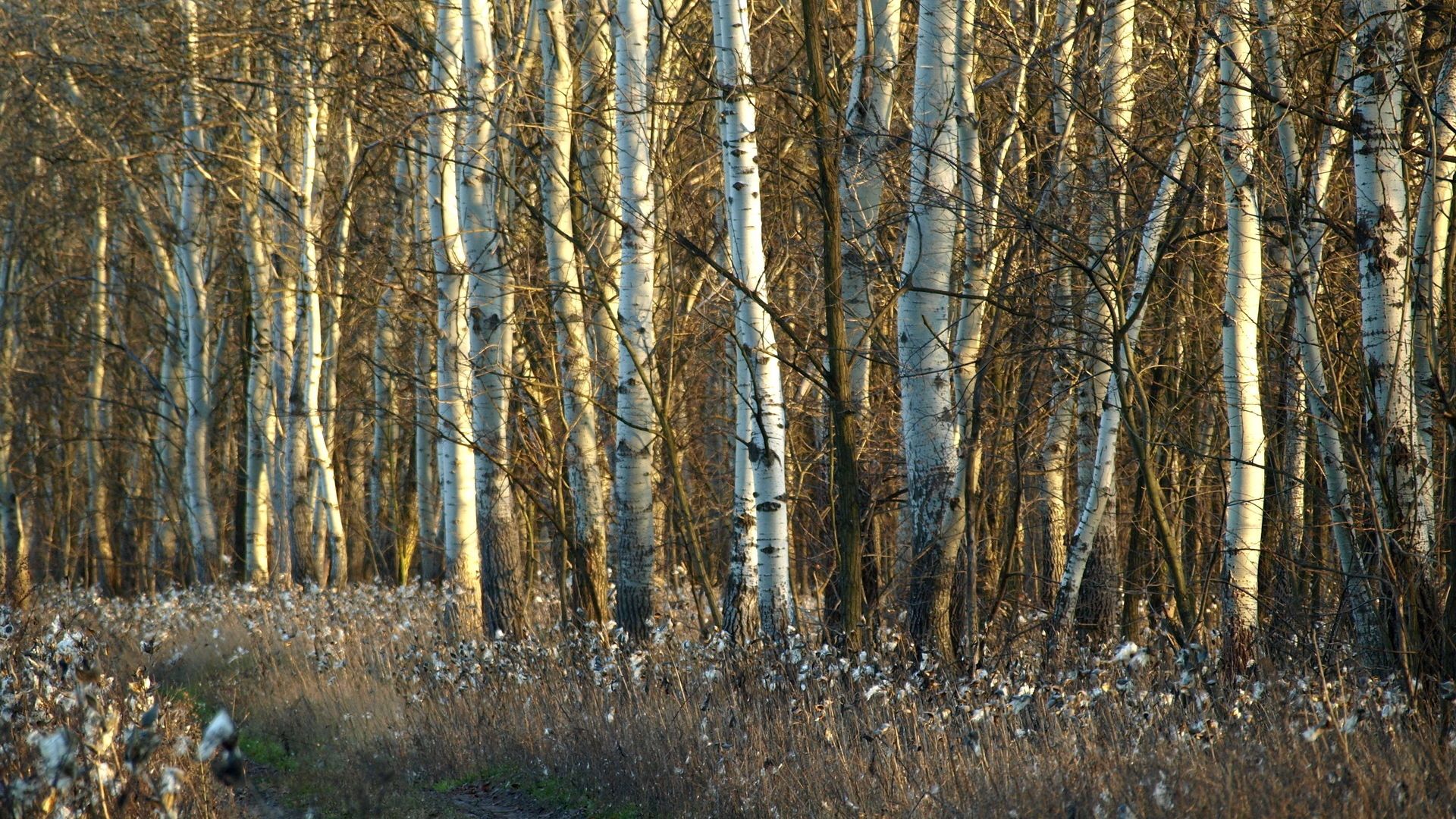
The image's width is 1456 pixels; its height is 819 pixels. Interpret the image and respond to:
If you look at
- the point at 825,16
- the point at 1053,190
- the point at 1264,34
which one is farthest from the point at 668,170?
the point at 1264,34

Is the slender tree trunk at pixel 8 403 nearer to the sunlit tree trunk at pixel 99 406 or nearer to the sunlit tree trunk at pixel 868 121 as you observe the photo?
the sunlit tree trunk at pixel 99 406

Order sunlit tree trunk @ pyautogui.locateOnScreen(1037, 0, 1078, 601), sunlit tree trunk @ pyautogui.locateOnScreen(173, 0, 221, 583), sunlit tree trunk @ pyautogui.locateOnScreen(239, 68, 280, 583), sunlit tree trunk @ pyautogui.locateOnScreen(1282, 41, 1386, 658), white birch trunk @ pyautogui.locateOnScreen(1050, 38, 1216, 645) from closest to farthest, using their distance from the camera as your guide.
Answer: sunlit tree trunk @ pyautogui.locateOnScreen(1282, 41, 1386, 658), white birch trunk @ pyautogui.locateOnScreen(1050, 38, 1216, 645), sunlit tree trunk @ pyautogui.locateOnScreen(1037, 0, 1078, 601), sunlit tree trunk @ pyautogui.locateOnScreen(239, 68, 280, 583), sunlit tree trunk @ pyautogui.locateOnScreen(173, 0, 221, 583)

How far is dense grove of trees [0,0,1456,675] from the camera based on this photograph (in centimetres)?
605

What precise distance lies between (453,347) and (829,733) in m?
5.79

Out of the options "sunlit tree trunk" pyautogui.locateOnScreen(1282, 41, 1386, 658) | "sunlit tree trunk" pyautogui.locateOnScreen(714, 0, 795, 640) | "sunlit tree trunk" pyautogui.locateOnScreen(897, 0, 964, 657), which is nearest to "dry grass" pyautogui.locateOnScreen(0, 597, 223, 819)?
"sunlit tree trunk" pyautogui.locateOnScreen(714, 0, 795, 640)

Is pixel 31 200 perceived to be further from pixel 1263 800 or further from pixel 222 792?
Answer: pixel 1263 800

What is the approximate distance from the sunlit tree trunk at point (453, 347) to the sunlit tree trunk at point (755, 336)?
8.42 feet

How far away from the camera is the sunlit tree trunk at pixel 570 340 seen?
945cm

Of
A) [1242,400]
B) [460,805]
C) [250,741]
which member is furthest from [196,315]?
[1242,400]

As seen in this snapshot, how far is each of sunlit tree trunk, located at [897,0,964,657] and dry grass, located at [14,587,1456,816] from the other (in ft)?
1.84

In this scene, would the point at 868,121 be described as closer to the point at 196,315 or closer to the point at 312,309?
the point at 312,309

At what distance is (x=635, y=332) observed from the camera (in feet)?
27.7

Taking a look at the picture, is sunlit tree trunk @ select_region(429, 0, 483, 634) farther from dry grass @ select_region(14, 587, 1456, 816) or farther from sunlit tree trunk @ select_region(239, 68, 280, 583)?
sunlit tree trunk @ select_region(239, 68, 280, 583)

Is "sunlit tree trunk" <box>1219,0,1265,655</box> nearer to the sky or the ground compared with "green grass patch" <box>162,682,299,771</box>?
nearer to the sky
